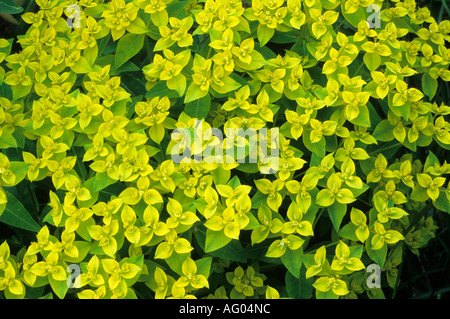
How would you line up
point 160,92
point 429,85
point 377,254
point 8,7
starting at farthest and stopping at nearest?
point 8,7
point 429,85
point 160,92
point 377,254

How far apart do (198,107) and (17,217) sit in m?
0.68

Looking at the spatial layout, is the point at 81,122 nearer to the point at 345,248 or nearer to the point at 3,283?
the point at 3,283

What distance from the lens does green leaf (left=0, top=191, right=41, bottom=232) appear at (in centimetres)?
154

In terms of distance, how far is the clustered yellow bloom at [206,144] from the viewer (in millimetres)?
1447

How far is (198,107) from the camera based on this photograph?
1.59 metres

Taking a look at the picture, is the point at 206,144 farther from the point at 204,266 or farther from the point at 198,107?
the point at 204,266

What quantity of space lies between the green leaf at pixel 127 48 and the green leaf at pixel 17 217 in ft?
1.89

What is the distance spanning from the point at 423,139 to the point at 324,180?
419 mm

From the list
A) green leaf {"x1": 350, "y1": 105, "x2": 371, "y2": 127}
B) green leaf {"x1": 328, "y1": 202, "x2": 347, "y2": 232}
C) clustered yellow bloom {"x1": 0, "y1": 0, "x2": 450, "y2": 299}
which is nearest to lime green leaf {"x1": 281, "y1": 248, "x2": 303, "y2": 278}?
clustered yellow bloom {"x1": 0, "y1": 0, "x2": 450, "y2": 299}

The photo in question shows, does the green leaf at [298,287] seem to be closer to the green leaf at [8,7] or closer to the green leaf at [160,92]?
the green leaf at [160,92]

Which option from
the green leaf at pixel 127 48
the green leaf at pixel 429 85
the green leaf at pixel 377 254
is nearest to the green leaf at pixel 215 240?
the green leaf at pixel 377 254

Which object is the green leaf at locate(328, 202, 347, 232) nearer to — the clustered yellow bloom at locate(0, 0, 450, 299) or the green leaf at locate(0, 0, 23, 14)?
the clustered yellow bloom at locate(0, 0, 450, 299)

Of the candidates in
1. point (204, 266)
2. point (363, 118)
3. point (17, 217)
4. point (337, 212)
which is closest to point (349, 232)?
point (337, 212)
